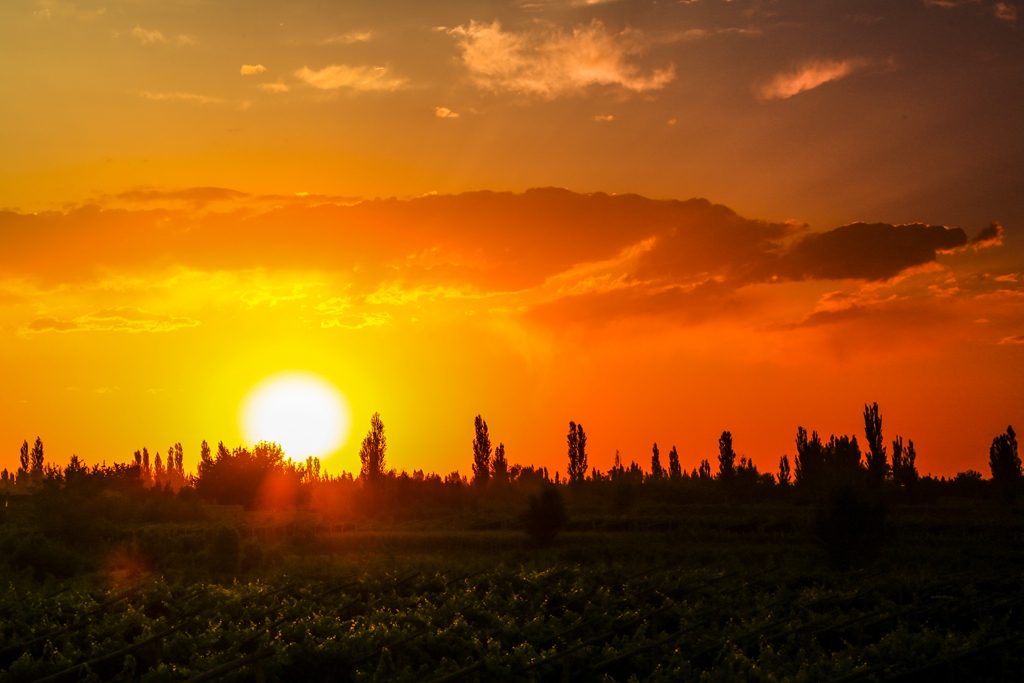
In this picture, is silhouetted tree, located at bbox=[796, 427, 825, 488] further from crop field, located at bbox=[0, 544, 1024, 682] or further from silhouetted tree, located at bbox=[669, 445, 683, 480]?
crop field, located at bbox=[0, 544, 1024, 682]

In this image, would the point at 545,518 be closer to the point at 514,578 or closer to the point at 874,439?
the point at 514,578

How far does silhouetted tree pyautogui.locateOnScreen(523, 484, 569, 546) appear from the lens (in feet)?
175

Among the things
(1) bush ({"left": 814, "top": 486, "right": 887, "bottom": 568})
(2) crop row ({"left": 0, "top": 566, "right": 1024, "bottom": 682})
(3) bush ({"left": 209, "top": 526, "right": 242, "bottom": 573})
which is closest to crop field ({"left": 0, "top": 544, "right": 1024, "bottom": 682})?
(2) crop row ({"left": 0, "top": 566, "right": 1024, "bottom": 682})

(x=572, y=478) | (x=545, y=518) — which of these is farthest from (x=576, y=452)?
(x=545, y=518)

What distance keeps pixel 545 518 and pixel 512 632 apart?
3144 centimetres

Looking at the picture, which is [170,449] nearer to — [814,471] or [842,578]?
[814,471]

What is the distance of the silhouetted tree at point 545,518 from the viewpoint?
53.4 metres

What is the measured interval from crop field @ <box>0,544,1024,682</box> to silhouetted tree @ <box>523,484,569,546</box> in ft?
71.2

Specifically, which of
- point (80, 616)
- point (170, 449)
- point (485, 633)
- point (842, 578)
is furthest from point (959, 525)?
point (170, 449)

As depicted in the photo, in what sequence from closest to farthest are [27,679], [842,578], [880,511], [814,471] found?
1. [27,679]
2. [842,578]
3. [880,511]
4. [814,471]

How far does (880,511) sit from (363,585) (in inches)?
1105

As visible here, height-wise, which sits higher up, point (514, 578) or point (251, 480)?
point (251, 480)

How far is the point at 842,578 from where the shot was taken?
33406 millimetres

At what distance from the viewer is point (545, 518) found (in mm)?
53406
